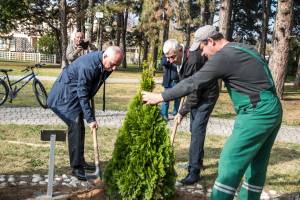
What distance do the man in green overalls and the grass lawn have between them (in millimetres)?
1921

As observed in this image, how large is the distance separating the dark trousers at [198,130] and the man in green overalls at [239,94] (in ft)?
5.71

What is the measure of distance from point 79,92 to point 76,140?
2.29ft

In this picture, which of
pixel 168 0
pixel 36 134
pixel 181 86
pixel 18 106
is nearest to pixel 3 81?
pixel 18 106

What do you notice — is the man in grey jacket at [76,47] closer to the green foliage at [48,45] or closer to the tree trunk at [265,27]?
the tree trunk at [265,27]

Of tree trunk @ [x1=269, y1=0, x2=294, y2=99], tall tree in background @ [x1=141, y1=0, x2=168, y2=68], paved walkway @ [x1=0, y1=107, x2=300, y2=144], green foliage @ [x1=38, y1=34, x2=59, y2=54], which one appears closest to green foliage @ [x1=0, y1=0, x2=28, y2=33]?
green foliage @ [x1=38, y1=34, x2=59, y2=54]

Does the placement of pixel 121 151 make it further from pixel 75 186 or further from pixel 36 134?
pixel 36 134

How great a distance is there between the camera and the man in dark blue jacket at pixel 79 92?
17.1 ft

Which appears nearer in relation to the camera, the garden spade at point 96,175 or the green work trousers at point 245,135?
the green work trousers at point 245,135

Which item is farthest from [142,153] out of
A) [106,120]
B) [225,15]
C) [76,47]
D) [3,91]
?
[225,15]

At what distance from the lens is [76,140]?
5.61 meters

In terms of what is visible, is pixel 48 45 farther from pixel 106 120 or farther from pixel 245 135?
pixel 245 135

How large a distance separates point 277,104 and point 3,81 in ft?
30.2

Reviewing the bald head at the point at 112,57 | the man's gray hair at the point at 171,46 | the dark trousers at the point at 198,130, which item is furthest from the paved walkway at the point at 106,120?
the bald head at the point at 112,57

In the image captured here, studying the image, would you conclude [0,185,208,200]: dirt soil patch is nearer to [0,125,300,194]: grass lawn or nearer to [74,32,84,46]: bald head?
[0,125,300,194]: grass lawn
